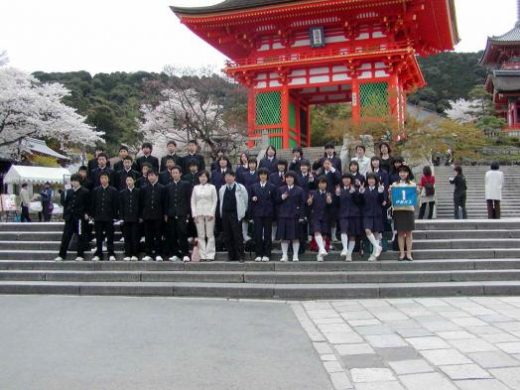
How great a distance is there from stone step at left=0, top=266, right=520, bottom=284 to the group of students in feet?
1.82

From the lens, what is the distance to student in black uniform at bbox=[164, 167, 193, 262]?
29.0 feet

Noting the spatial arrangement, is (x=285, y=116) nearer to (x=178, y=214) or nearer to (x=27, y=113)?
(x=178, y=214)

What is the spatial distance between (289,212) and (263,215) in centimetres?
45

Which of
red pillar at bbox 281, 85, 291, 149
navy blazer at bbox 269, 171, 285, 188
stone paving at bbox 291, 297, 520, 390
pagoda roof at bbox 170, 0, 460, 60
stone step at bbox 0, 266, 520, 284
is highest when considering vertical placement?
pagoda roof at bbox 170, 0, 460, 60

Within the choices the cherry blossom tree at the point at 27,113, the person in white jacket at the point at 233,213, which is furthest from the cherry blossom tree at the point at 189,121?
the person in white jacket at the point at 233,213

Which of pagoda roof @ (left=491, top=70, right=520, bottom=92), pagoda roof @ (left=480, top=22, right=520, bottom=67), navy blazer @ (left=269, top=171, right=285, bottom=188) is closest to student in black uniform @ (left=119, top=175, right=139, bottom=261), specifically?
navy blazer @ (left=269, top=171, right=285, bottom=188)

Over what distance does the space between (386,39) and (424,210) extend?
9.22 metres

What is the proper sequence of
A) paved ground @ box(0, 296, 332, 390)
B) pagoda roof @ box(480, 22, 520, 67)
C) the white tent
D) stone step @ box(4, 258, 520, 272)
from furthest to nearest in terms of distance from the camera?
pagoda roof @ box(480, 22, 520, 67) → the white tent → stone step @ box(4, 258, 520, 272) → paved ground @ box(0, 296, 332, 390)

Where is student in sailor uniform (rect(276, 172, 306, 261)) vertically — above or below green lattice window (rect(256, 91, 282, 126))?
below

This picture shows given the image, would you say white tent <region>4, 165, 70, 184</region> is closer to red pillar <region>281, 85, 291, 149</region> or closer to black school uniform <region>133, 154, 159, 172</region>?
red pillar <region>281, 85, 291, 149</region>

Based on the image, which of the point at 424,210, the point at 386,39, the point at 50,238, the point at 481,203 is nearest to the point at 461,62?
the point at 386,39

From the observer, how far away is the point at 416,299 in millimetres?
7160

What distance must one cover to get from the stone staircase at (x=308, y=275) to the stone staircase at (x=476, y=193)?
18.7ft

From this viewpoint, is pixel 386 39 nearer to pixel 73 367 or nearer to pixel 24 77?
pixel 73 367
